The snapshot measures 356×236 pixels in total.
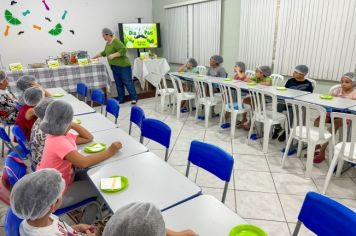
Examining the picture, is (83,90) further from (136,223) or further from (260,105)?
(136,223)

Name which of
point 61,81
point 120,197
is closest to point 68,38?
point 61,81

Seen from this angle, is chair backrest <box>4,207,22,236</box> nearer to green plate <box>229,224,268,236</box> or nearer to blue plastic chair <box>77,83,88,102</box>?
green plate <box>229,224,268,236</box>

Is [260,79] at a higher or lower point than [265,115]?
higher

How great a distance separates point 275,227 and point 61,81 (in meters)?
4.65

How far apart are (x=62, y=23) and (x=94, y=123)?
16.9 feet

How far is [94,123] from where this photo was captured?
245 centimetres

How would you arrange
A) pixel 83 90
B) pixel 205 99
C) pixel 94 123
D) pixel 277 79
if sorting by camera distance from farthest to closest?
pixel 277 79 → pixel 83 90 → pixel 205 99 → pixel 94 123

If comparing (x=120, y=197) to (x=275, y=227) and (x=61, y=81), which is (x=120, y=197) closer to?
(x=275, y=227)

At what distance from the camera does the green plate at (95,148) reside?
1828mm

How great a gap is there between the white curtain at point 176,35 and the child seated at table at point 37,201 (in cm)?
620

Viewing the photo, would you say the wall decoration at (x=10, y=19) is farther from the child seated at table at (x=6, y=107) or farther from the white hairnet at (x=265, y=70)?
the white hairnet at (x=265, y=70)

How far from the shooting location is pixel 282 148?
3342 millimetres

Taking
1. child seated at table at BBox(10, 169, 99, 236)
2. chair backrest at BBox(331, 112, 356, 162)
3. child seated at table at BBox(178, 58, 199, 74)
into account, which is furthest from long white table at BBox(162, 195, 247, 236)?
child seated at table at BBox(178, 58, 199, 74)

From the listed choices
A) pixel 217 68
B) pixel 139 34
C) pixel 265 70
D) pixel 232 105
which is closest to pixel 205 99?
pixel 232 105
